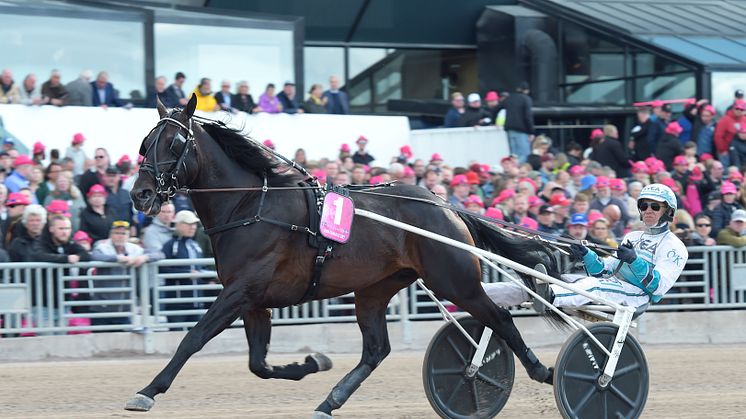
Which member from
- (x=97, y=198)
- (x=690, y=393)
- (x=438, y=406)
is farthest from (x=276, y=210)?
(x=97, y=198)

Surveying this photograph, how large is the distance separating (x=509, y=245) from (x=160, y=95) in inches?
296

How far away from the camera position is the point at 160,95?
14578 mm

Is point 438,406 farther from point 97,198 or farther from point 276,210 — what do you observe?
point 97,198

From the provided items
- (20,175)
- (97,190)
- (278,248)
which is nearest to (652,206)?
(278,248)

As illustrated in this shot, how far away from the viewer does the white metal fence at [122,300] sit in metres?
10.3

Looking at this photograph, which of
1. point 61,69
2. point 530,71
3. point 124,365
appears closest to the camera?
point 124,365

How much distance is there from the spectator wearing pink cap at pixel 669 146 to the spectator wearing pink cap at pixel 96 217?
24.6 feet

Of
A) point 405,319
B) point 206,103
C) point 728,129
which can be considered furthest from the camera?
point 728,129

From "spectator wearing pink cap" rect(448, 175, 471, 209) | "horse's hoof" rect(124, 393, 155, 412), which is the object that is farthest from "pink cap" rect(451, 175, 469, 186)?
"horse's hoof" rect(124, 393, 155, 412)

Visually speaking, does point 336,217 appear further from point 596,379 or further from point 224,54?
point 224,54

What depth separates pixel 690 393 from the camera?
8.59 meters

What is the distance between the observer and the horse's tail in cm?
788

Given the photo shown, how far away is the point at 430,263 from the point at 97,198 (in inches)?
172

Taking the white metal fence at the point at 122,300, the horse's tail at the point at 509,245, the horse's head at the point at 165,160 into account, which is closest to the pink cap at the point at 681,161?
the white metal fence at the point at 122,300
